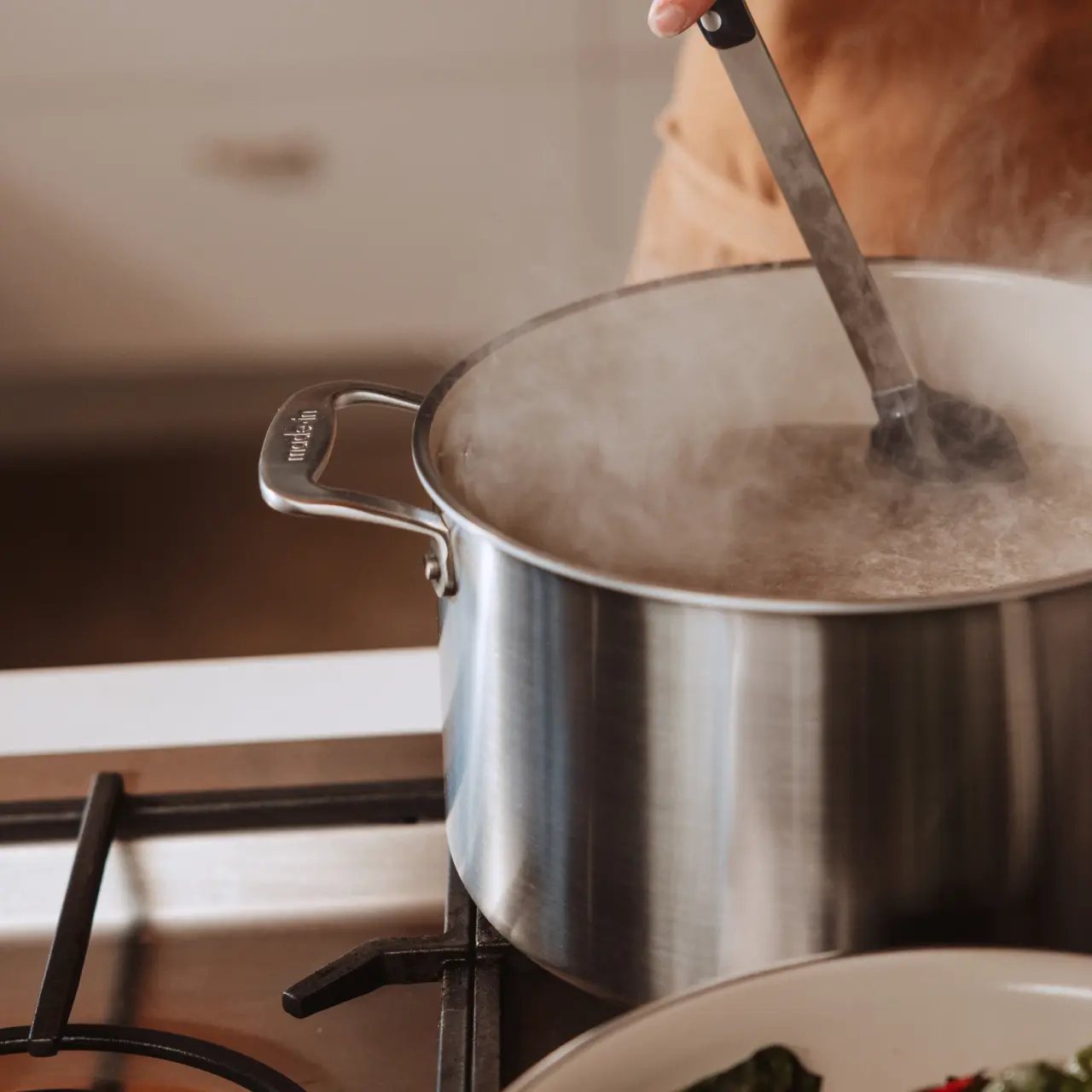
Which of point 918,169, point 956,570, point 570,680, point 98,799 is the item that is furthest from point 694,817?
point 918,169

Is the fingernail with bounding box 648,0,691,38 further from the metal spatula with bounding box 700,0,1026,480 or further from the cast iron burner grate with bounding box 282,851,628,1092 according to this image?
the cast iron burner grate with bounding box 282,851,628,1092

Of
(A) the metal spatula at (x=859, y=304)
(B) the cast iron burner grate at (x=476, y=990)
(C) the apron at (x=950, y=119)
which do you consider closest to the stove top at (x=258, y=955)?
(B) the cast iron burner grate at (x=476, y=990)

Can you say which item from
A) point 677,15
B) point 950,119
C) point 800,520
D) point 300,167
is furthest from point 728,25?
point 300,167

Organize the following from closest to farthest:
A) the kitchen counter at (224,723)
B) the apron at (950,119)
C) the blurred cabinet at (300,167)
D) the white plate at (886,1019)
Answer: the white plate at (886,1019)
the kitchen counter at (224,723)
the apron at (950,119)
the blurred cabinet at (300,167)

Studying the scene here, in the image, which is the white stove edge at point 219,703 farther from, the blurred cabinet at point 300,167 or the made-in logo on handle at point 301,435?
the blurred cabinet at point 300,167

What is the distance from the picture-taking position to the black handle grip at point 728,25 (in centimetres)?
50

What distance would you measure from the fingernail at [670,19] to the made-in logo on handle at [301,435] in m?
0.19

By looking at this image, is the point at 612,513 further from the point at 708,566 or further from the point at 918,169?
the point at 918,169

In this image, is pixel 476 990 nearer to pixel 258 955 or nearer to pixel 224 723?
pixel 258 955

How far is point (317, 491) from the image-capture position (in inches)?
17.1

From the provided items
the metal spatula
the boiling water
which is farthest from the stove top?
the metal spatula

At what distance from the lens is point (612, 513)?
563 mm

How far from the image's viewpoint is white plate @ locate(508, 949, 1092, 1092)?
13.5 inches

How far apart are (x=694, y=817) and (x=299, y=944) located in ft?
0.65
